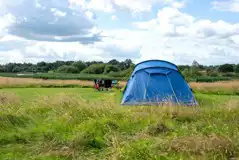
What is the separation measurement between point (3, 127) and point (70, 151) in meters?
2.60

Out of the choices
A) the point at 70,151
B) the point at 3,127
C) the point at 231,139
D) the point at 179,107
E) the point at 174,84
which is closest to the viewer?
the point at 231,139

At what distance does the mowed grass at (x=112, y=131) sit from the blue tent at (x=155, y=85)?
3.88 meters

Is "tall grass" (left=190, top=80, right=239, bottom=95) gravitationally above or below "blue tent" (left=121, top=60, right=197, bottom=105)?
below

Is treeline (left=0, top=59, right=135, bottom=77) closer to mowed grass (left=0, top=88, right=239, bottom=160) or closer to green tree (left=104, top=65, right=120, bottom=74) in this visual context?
green tree (left=104, top=65, right=120, bottom=74)

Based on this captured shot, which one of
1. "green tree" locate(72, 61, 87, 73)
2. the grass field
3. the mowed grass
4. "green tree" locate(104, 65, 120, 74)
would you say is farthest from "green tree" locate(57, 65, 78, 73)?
the mowed grass

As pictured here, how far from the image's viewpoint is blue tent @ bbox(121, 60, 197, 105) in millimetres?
14302

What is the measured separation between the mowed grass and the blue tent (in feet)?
12.7

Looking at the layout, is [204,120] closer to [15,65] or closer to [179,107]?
[179,107]

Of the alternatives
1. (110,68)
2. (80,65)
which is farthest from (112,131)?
(80,65)

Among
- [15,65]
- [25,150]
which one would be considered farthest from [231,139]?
[15,65]

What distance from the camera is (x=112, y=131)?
309 inches

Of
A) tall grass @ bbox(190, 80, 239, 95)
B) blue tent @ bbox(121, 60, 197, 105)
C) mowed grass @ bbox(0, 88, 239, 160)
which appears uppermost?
blue tent @ bbox(121, 60, 197, 105)

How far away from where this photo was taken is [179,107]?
401 inches

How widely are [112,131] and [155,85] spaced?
6.82 m
